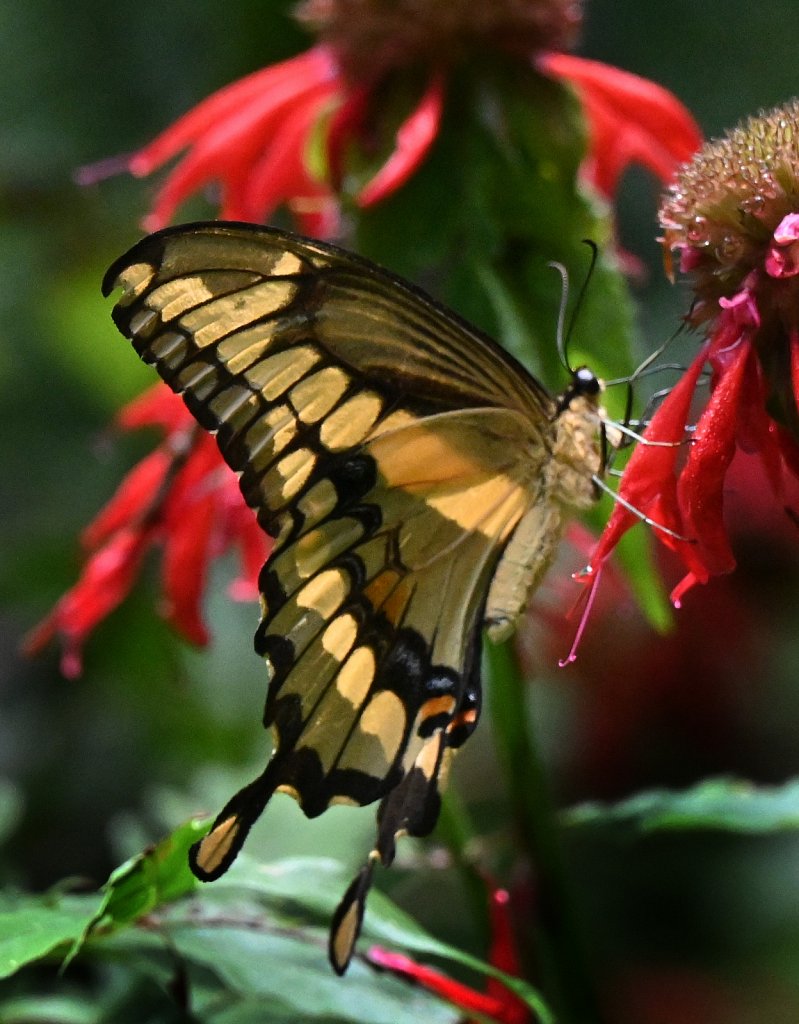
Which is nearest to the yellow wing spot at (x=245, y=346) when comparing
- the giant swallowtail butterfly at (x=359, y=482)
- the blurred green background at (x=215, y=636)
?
the giant swallowtail butterfly at (x=359, y=482)

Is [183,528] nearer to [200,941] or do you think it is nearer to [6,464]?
[200,941]

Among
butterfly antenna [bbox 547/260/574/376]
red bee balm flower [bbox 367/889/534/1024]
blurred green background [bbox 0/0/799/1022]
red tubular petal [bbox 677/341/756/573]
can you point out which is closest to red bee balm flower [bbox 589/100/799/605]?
red tubular petal [bbox 677/341/756/573]

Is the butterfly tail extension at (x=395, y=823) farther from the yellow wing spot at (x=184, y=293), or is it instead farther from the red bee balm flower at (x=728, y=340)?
the yellow wing spot at (x=184, y=293)

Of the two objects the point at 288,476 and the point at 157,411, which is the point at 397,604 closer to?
the point at 288,476

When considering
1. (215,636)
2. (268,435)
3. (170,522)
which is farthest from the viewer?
(215,636)

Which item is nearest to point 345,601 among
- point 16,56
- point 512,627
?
point 512,627

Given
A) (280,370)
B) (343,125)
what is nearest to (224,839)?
(280,370)

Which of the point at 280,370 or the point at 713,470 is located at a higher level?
the point at 280,370

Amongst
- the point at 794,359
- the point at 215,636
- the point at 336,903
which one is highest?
the point at 794,359
